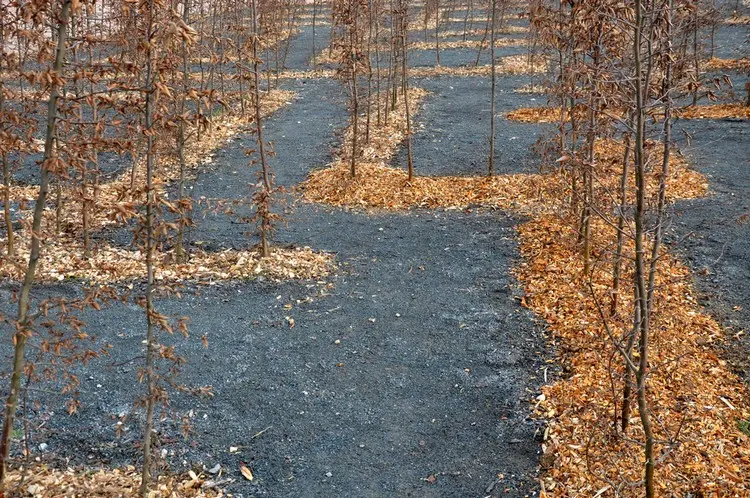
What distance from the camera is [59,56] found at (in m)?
3.64

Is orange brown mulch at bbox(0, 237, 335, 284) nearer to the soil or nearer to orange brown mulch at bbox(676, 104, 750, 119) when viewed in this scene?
the soil

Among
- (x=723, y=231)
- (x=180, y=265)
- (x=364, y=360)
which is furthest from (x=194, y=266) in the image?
(x=723, y=231)

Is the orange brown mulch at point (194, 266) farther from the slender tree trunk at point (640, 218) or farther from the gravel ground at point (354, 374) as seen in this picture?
the slender tree trunk at point (640, 218)

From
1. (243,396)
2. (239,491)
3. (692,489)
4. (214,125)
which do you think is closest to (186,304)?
(243,396)

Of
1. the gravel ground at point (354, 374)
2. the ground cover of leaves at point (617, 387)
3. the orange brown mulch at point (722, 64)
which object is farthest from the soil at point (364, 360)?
the orange brown mulch at point (722, 64)

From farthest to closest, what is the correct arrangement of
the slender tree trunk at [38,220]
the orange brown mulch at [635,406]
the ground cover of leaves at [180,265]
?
the ground cover of leaves at [180,265] < the orange brown mulch at [635,406] < the slender tree trunk at [38,220]

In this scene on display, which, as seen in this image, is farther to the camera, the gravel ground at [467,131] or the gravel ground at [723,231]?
the gravel ground at [467,131]

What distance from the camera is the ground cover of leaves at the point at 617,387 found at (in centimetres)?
489

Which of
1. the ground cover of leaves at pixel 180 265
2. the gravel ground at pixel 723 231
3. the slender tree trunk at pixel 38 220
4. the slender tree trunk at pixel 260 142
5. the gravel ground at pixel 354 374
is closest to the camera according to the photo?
the slender tree trunk at pixel 38 220

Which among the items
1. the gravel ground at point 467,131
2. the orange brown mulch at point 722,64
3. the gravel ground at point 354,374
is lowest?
the gravel ground at point 354,374

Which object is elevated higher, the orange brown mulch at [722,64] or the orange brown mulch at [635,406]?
the orange brown mulch at [722,64]

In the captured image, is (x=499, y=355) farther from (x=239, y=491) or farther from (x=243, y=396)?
(x=239, y=491)

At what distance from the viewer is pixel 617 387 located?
593 centimetres

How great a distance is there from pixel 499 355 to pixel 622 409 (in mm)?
1543
